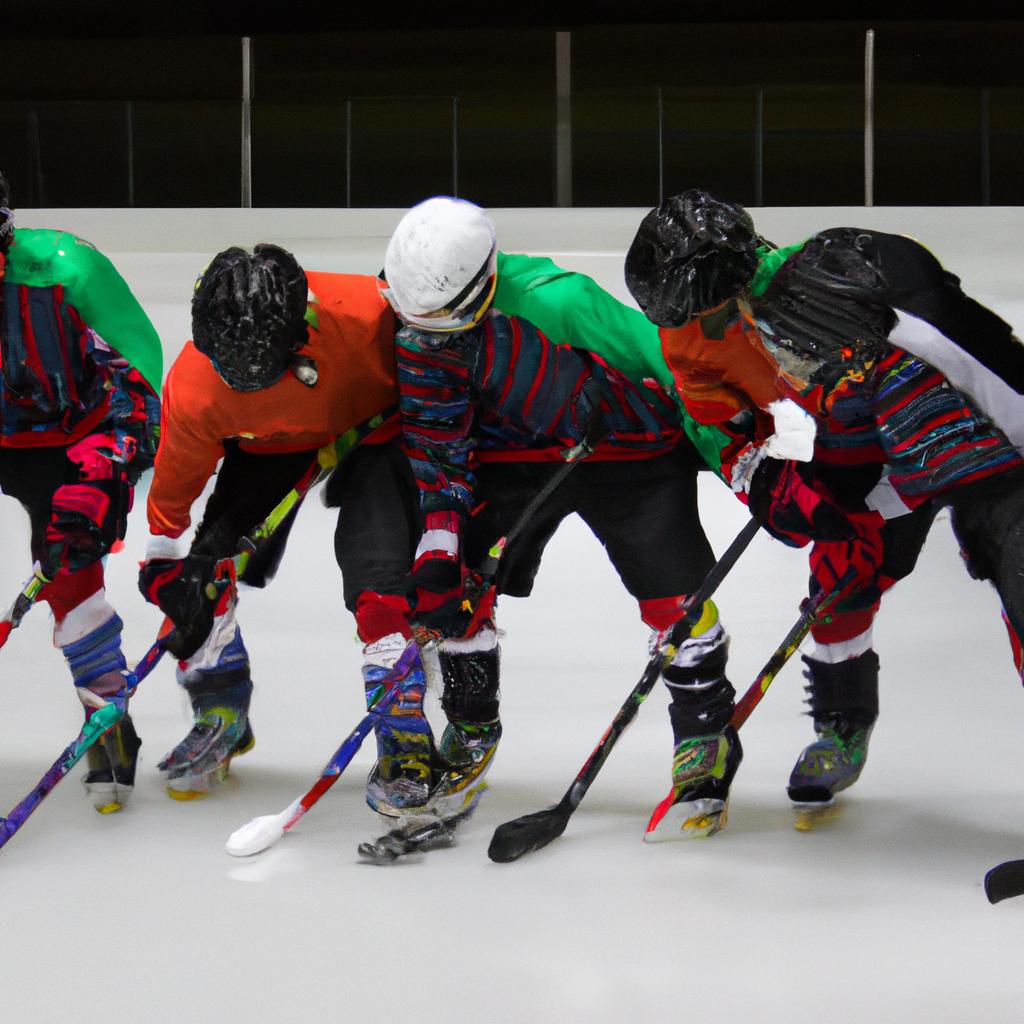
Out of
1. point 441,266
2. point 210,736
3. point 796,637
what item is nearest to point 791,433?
point 796,637

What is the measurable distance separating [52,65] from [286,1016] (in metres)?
5.82

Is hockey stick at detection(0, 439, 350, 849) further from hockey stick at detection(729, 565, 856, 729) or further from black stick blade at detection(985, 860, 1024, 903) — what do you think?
black stick blade at detection(985, 860, 1024, 903)

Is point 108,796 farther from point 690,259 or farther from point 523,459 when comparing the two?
point 690,259

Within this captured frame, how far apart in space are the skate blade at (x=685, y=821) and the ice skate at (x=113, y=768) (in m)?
0.85

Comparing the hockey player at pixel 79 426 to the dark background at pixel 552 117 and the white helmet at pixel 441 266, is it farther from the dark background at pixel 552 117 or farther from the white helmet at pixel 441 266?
the dark background at pixel 552 117

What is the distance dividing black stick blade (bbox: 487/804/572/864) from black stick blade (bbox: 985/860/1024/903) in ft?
2.01

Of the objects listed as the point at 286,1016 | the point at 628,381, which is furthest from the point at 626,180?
the point at 286,1016

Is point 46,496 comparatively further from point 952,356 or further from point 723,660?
point 952,356

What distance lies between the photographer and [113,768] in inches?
100

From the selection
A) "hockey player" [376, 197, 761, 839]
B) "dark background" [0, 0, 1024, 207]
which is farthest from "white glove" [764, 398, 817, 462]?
"dark background" [0, 0, 1024, 207]

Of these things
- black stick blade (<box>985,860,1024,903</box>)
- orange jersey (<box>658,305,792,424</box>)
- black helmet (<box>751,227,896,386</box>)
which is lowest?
black stick blade (<box>985,860,1024,903</box>)

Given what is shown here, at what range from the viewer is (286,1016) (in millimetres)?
1733

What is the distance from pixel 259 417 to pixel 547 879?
0.77 meters

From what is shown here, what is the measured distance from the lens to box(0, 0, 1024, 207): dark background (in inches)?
241
